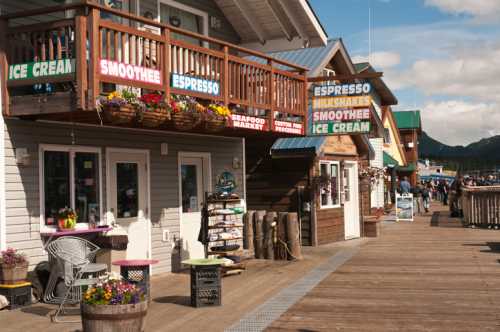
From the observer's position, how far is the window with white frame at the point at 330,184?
700 inches

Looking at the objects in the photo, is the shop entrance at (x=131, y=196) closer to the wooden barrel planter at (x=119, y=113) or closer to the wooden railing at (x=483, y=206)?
the wooden barrel planter at (x=119, y=113)

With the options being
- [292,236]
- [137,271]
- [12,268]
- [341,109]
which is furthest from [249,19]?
[12,268]

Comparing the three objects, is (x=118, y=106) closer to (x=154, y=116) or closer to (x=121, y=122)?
(x=121, y=122)

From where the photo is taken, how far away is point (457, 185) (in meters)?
26.6

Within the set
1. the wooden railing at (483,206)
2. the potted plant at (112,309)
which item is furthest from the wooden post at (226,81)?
the wooden railing at (483,206)

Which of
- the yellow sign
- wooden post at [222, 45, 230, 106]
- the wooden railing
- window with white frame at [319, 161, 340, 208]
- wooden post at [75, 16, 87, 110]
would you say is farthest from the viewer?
the wooden railing

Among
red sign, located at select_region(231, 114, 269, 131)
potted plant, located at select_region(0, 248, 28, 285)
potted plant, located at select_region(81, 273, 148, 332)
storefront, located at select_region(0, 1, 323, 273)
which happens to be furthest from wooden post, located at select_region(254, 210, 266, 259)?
potted plant, located at select_region(81, 273, 148, 332)

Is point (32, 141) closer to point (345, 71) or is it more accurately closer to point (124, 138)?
point (124, 138)

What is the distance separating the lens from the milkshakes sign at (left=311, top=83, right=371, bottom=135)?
A: 14672 millimetres

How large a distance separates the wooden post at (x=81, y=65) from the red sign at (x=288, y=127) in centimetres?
524

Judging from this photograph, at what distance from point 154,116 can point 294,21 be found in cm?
681

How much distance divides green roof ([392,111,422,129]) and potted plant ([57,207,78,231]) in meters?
42.0

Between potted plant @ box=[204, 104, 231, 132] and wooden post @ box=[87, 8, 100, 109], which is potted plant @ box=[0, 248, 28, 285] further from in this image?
potted plant @ box=[204, 104, 231, 132]

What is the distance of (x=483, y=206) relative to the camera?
21938mm
